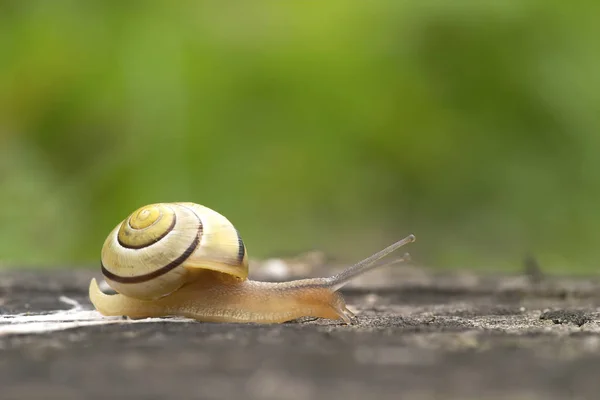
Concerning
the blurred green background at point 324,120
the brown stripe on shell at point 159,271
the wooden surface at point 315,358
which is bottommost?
the wooden surface at point 315,358

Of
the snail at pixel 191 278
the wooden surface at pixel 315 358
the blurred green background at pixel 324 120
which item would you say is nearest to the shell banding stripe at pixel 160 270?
the snail at pixel 191 278

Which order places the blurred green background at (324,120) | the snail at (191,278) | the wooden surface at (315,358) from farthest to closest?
1. the blurred green background at (324,120)
2. the snail at (191,278)
3. the wooden surface at (315,358)

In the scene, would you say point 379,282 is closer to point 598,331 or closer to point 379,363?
point 598,331

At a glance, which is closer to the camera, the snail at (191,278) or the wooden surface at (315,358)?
the wooden surface at (315,358)

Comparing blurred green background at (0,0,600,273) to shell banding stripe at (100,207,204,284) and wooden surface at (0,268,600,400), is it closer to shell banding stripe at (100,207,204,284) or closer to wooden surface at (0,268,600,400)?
shell banding stripe at (100,207,204,284)

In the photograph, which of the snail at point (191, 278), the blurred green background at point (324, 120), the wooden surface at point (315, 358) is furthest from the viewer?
the blurred green background at point (324, 120)

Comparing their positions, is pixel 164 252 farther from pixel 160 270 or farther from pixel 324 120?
pixel 324 120

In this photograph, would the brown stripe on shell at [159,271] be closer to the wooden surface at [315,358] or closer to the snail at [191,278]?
the snail at [191,278]

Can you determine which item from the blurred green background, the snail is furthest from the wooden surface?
the blurred green background
